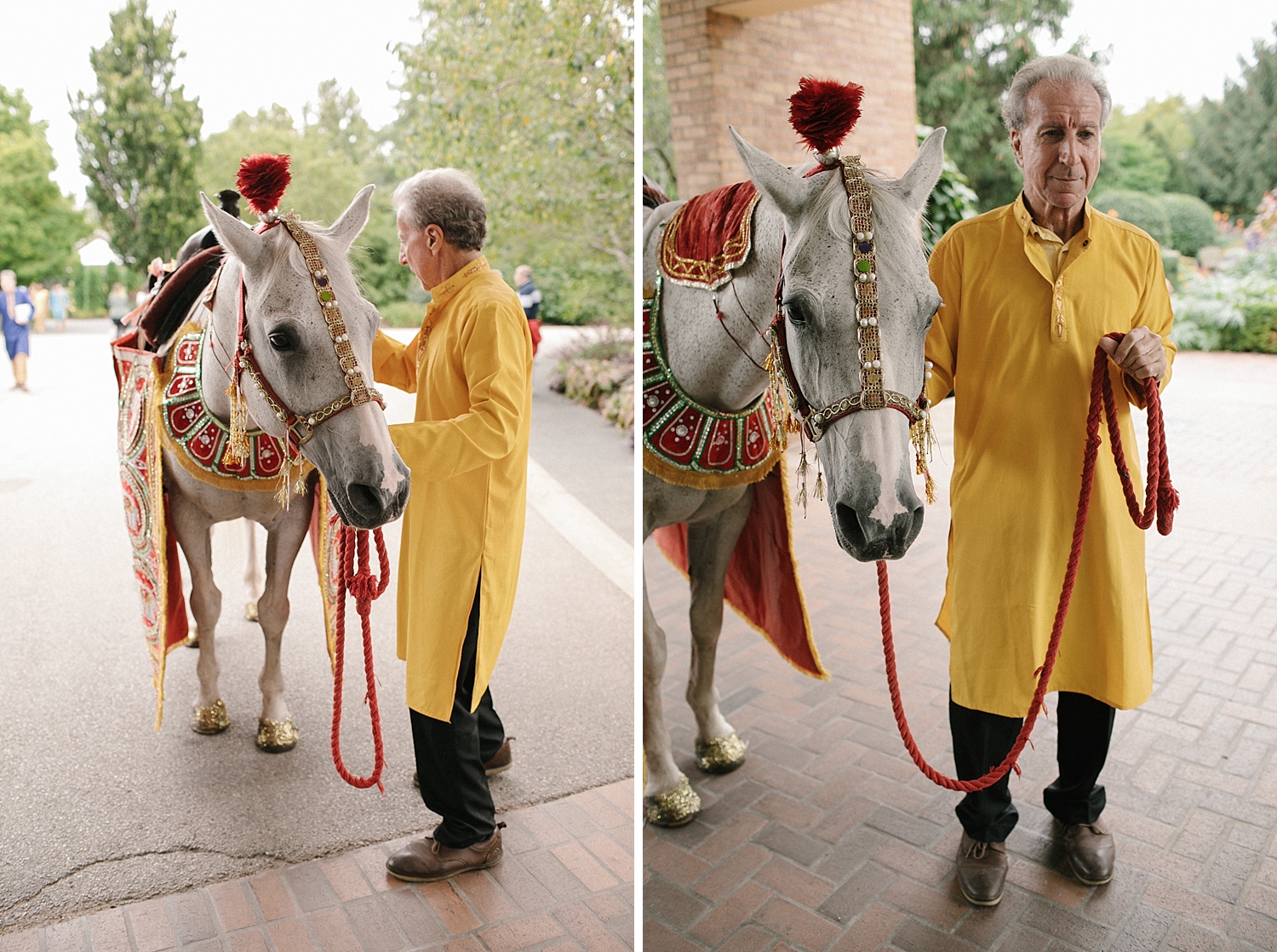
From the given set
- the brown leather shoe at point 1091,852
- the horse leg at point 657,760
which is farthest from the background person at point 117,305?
the brown leather shoe at point 1091,852

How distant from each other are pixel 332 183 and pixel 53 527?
7.71 ft

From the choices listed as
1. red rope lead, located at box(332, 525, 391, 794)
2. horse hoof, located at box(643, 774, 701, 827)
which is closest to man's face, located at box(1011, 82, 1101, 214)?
red rope lead, located at box(332, 525, 391, 794)

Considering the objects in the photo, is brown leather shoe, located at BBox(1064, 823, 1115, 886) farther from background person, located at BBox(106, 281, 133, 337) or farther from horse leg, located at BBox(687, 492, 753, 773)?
background person, located at BBox(106, 281, 133, 337)

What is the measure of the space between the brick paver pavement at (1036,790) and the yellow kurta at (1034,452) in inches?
10.0

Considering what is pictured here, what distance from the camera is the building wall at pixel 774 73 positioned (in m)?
2.17

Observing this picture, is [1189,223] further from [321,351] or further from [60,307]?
[60,307]

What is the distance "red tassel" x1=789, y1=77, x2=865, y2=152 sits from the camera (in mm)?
1541

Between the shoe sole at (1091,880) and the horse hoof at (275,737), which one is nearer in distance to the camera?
the shoe sole at (1091,880)

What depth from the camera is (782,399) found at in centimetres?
171

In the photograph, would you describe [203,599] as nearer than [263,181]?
No

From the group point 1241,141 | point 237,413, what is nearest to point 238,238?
point 237,413

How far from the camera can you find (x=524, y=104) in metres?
6.73

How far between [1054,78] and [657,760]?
2.02 meters

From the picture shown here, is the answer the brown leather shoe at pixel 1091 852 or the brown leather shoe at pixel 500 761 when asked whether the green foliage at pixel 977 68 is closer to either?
the brown leather shoe at pixel 1091 852
